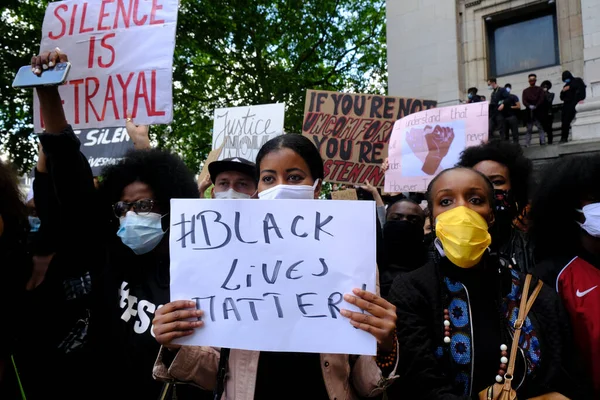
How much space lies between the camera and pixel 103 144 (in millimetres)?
4113

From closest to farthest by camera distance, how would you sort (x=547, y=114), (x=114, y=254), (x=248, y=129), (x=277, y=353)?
(x=277, y=353)
(x=114, y=254)
(x=248, y=129)
(x=547, y=114)

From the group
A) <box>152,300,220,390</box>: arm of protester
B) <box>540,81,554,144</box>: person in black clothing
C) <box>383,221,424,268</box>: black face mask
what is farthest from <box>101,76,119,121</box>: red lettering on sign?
<box>540,81,554,144</box>: person in black clothing

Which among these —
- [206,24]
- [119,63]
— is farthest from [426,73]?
[119,63]

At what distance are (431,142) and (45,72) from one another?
4.13 metres

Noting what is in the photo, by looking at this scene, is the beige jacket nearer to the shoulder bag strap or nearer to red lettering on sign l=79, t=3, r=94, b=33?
the shoulder bag strap

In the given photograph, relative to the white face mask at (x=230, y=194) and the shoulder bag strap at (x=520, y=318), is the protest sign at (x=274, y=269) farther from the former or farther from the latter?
the white face mask at (x=230, y=194)

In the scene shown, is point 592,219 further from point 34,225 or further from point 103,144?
point 103,144

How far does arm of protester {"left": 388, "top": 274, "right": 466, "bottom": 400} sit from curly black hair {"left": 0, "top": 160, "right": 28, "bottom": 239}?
5.41 ft

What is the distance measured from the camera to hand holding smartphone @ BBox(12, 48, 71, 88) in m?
2.08

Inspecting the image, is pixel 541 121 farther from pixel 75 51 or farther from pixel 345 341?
pixel 345 341

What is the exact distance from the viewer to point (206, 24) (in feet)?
55.6

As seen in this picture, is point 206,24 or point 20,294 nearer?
point 20,294

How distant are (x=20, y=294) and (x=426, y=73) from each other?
44.0ft

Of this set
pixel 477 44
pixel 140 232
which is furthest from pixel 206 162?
pixel 477 44
